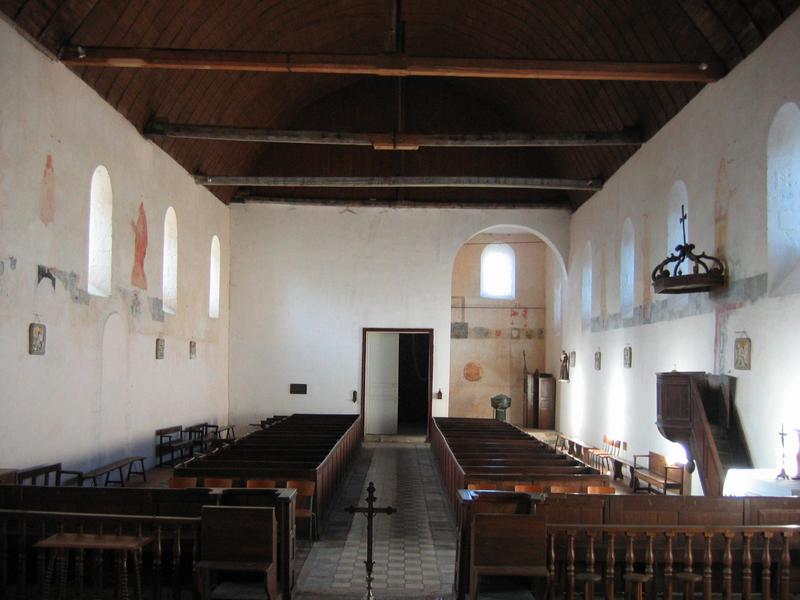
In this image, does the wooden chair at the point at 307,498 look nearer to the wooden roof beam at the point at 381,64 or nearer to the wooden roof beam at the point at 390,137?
the wooden roof beam at the point at 381,64

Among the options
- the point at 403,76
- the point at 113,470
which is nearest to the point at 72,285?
the point at 113,470

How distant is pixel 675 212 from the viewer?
12.1m

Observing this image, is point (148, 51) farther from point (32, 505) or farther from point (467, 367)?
point (467, 367)

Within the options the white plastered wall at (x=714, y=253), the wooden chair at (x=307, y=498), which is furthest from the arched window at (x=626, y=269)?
the wooden chair at (x=307, y=498)

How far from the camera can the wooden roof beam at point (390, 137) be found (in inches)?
530

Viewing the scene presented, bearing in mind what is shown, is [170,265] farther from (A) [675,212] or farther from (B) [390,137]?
(A) [675,212]

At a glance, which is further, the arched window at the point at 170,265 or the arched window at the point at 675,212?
the arched window at the point at 170,265

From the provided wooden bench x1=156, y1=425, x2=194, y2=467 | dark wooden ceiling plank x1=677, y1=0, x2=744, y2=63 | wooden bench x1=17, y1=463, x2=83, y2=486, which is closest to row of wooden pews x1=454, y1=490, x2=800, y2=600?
wooden bench x1=17, y1=463, x2=83, y2=486

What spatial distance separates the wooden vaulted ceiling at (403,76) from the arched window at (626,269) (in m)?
1.52

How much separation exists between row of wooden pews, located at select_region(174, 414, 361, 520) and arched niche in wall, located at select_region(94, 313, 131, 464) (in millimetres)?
1910

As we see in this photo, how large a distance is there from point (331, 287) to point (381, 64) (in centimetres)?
1011

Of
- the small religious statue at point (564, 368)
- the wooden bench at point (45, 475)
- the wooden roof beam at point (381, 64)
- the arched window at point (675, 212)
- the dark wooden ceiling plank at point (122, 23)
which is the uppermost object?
the dark wooden ceiling plank at point (122, 23)

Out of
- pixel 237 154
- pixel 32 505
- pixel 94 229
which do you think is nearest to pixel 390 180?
pixel 237 154

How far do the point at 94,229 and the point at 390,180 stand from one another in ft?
23.1
